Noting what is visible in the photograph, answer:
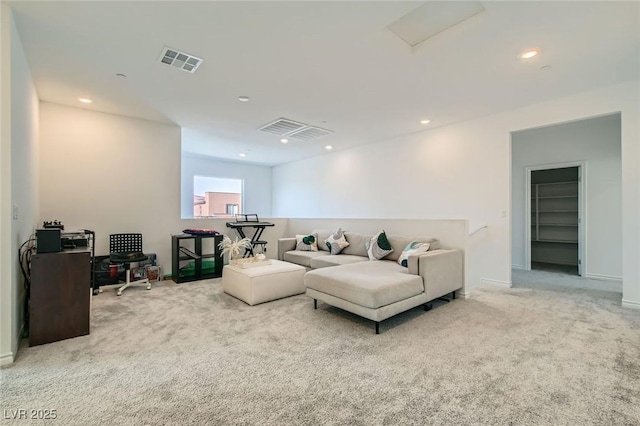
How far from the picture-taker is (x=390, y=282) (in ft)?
9.22

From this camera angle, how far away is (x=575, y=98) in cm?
380

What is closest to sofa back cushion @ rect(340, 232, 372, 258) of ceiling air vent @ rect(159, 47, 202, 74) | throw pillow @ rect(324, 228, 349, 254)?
throw pillow @ rect(324, 228, 349, 254)

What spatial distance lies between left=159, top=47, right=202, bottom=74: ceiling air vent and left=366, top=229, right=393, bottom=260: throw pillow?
316 centimetres

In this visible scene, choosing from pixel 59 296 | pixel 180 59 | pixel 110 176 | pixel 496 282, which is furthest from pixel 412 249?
pixel 110 176

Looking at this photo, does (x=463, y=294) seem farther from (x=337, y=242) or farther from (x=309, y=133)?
(x=309, y=133)

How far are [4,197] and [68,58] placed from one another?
1652 mm

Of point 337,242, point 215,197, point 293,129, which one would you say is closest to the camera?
point 337,242

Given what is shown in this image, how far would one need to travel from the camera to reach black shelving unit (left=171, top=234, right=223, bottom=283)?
474cm

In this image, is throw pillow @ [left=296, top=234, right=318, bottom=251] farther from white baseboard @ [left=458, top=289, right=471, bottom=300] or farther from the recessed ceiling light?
the recessed ceiling light

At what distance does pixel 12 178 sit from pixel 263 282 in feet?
7.90

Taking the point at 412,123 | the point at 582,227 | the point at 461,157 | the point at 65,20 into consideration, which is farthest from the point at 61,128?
the point at 582,227

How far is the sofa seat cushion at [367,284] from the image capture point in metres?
2.66

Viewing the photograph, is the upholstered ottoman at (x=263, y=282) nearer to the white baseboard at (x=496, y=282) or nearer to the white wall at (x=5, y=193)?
the white wall at (x=5, y=193)

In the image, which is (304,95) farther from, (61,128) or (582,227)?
(582,227)
